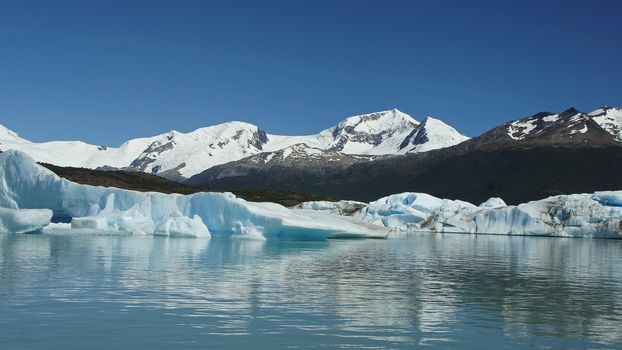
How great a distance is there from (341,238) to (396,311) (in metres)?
40.6

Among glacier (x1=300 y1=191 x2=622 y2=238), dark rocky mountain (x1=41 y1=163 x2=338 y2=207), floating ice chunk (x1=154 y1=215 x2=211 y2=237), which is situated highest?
dark rocky mountain (x1=41 y1=163 x2=338 y2=207)

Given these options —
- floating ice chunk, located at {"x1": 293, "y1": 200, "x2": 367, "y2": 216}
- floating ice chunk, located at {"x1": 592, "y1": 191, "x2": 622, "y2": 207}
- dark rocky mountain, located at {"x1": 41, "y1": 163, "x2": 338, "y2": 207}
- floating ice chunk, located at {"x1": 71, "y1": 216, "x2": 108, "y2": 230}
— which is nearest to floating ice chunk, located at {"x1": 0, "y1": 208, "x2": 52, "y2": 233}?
floating ice chunk, located at {"x1": 71, "y1": 216, "x2": 108, "y2": 230}

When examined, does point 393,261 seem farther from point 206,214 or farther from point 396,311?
point 206,214

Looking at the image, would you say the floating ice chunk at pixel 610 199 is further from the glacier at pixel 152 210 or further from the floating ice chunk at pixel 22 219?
the floating ice chunk at pixel 22 219

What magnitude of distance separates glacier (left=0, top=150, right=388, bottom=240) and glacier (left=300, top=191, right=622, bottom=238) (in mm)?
31403

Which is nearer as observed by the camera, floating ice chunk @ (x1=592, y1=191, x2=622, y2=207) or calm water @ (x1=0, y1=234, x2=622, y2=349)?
calm water @ (x1=0, y1=234, x2=622, y2=349)

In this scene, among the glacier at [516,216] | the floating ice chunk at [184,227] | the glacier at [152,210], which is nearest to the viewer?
the glacier at [152,210]

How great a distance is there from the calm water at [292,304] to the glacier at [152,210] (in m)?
17.8

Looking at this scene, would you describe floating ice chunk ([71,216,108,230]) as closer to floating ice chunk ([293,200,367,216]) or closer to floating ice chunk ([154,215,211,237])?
floating ice chunk ([154,215,211,237])

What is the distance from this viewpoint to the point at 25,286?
18.1 meters

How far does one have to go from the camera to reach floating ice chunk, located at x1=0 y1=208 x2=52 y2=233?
45291 millimetres

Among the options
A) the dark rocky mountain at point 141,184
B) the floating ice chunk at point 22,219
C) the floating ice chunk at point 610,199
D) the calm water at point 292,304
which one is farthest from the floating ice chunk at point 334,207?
the calm water at point 292,304

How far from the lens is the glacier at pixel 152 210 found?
153ft

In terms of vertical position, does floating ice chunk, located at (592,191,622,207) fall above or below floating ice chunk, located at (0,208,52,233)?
above
